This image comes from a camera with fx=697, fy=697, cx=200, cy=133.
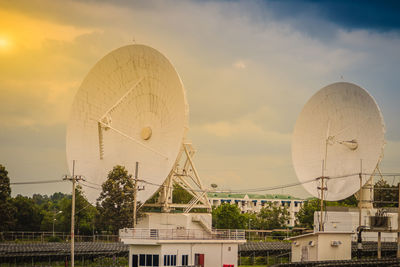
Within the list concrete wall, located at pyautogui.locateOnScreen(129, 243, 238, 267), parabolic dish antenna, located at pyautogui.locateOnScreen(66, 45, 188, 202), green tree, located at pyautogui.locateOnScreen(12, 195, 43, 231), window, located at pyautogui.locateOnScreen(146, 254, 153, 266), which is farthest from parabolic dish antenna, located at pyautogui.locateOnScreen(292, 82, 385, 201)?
green tree, located at pyautogui.locateOnScreen(12, 195, 43, 231)

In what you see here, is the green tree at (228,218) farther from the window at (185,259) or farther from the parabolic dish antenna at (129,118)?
Result: the window at (185,259)

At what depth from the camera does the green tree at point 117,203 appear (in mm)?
74438

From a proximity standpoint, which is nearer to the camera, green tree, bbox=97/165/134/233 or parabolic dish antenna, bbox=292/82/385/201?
parabolic dish antenna, bbox=292/82/385/201

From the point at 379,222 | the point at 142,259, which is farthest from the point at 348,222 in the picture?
the point at 142,259

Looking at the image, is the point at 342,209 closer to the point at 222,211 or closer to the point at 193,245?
the point at 222,211

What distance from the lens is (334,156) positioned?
7744 centimetres

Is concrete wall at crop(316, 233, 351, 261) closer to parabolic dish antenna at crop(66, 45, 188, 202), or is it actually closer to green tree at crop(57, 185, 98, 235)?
parabolic dish antenna at crop(66, 45, 188, 202)

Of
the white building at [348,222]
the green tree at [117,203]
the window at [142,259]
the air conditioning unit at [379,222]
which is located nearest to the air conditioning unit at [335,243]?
the air conditioning unit at [379,222]

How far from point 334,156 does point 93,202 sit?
88.7 feet

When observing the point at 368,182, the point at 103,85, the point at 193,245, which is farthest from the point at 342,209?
the point at 193,245

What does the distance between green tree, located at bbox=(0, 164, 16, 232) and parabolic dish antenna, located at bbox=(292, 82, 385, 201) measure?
33.2 meters

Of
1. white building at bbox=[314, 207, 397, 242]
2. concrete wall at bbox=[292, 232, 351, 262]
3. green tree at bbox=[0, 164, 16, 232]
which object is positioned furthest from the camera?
white building at bbox=[314, 207, 397, 242]

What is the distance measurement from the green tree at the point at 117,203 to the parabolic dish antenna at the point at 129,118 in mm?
5879

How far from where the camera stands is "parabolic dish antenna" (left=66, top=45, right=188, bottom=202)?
202ft
